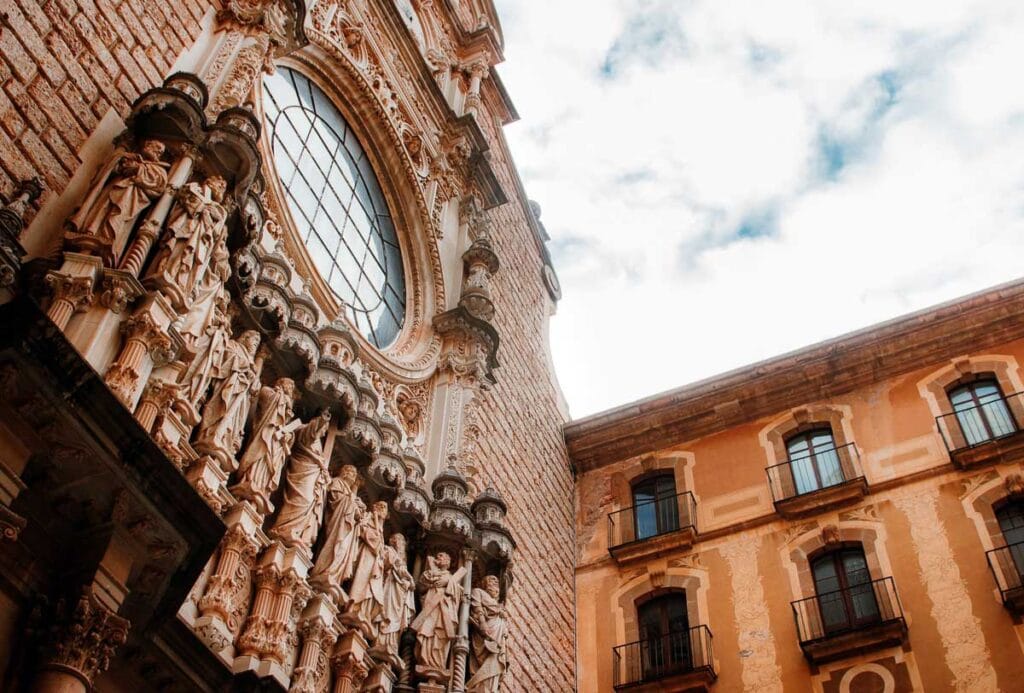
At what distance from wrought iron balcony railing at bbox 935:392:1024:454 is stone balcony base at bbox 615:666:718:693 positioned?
4.45 meters

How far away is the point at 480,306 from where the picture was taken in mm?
13773

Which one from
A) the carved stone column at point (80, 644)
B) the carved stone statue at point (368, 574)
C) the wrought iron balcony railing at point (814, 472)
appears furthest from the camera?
the wrought iron balcony railing at point (814, 472)

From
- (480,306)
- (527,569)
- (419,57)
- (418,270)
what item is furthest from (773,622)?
(419,57)

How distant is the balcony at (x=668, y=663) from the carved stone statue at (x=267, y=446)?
23.9 feet

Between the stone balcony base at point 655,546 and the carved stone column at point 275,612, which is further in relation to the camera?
the stone balcony base at point 655,546

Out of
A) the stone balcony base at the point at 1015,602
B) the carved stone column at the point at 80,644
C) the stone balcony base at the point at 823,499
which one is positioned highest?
the stone balcony base at the point at 823,499

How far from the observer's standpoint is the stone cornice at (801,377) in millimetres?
16281

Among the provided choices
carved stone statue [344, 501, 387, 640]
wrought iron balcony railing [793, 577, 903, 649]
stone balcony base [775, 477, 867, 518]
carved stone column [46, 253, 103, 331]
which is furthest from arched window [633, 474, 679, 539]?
carved stone column [46, 253, 103, 331]

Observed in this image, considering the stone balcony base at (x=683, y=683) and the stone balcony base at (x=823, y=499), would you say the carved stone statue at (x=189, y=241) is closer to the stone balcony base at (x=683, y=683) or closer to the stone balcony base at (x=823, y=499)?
the stone balcony base at (x=683, y=683)

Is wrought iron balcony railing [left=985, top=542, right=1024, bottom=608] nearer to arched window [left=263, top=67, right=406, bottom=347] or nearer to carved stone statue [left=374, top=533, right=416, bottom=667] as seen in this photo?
carved stone statue [left=374, top=533, right=416, bottom=667]

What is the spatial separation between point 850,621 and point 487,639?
19.4ft

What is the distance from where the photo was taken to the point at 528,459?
1559 centimetres

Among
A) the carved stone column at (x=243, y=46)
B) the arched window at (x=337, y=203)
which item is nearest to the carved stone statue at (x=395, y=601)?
the arched window at (x=337, y=203)

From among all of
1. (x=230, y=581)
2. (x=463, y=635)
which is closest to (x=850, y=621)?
(x=463, y=635)
